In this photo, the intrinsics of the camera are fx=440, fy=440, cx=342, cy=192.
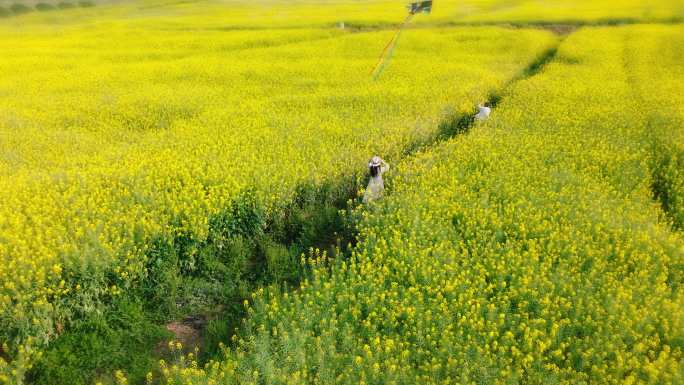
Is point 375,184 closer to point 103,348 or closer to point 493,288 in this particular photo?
point 493,288

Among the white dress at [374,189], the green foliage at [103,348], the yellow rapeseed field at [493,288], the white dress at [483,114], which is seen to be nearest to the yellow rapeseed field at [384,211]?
the yellow rapeseed field at [493,288]

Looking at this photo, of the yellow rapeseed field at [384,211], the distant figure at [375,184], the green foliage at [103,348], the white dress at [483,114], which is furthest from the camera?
the white dress at [483,114]

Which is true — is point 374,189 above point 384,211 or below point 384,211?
above

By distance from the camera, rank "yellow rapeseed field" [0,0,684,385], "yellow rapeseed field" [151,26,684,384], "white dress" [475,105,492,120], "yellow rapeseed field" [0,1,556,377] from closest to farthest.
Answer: "yellow rapeseed field" [151,26,684,384], "yellow rapeseed field" [0,0,684,385], "yellow rapeseed field" [0,1,556,377], "white dress" [475,105,492,120]

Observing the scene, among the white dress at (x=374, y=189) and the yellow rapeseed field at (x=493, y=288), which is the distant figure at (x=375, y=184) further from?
the yellow rapeseed field at (x=493, y=288)

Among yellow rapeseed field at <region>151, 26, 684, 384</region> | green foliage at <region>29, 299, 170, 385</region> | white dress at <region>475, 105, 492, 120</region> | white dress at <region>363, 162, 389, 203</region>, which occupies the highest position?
white dress at <region>475, 105, 492, 120</region>

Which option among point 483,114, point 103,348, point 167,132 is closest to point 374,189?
point 103,348

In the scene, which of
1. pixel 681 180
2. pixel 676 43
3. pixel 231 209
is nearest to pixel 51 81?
pixel 231 209

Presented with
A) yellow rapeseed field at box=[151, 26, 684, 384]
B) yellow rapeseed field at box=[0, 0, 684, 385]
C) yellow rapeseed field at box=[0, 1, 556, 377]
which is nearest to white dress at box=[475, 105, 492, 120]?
yellow rapeseed field at box=[0, 0, 684, 385]

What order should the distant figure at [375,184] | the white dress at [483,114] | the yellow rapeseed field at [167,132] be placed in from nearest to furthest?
the yellow rapeseed field at [167,132] < the distant figure at [375,184] < the white dress at [483,114]

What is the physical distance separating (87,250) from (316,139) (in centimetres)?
614

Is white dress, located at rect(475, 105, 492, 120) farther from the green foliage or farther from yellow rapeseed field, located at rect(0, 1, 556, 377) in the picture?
the green foliage

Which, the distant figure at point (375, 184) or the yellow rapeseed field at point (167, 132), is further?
the distant figure at point (375, 184)

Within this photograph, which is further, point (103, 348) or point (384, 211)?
point (384, 211)
